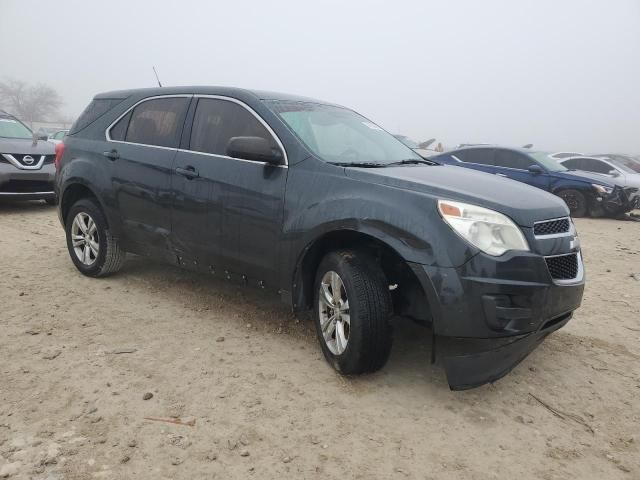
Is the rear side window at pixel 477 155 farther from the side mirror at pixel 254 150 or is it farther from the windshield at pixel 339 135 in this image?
the side mirror at pixel 254 150

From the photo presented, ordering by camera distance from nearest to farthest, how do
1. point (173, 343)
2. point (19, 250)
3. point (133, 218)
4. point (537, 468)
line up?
point (537, 468) → point (173, 343) → point (133, 218) → point (19, 250)

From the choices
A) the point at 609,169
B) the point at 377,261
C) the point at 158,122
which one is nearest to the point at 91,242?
the point at 158,122

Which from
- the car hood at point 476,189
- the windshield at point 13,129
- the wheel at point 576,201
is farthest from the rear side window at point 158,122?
the wheel at point 576,201

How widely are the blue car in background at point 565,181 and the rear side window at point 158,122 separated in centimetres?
809

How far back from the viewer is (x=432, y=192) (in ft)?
9.17

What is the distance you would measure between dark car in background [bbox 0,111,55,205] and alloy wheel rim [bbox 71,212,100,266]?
4009mm

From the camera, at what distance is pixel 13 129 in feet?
29.7

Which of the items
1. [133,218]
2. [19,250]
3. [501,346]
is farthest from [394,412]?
[19,250]

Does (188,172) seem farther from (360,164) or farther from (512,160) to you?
(512,160)

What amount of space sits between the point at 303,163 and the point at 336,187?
1.07 ft

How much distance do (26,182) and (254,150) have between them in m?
6.62

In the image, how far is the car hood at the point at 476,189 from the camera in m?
2.74

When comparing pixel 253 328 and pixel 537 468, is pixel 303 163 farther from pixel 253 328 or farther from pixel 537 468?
pixel 537 468

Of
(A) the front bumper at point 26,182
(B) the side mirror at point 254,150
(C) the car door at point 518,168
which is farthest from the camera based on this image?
(C) the car door at point 518,168
